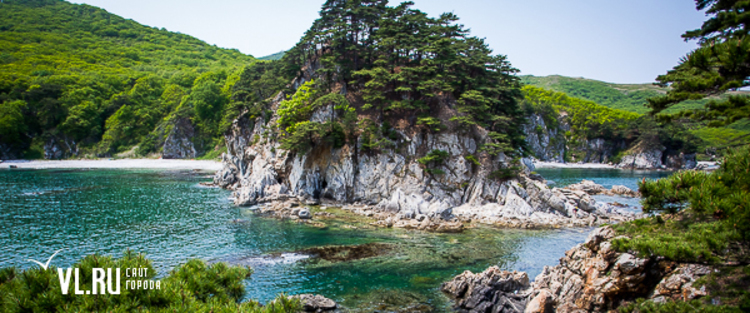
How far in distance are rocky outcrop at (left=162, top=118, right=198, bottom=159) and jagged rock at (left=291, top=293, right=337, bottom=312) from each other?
335ft

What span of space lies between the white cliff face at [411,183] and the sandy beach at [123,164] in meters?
49.0

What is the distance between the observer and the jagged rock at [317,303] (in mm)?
19297

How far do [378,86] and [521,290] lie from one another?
117ft

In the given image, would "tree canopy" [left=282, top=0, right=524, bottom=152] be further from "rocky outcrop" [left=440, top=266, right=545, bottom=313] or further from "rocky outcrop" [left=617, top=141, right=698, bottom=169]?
"rocky outcrop" [left=617, top=141, right=698, bottom=169]

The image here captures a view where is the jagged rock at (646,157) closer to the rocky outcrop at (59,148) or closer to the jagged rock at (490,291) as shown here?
the jagged rock at (490,291)

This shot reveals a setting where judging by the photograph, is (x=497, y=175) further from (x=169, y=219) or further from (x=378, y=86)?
(x=169, y=219)

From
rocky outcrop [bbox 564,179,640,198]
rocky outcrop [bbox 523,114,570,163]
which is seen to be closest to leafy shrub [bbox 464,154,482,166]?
rocky outcrop [bbox 564,179,640,198]

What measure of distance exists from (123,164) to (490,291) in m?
101

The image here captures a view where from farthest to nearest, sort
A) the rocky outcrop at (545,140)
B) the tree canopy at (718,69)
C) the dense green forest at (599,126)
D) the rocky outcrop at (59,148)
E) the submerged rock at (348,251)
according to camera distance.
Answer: the rocky outcrop at (545,140) → the dense green forest at (599,126) → the rocky outcrop at (59,148) → the submerged rock at (348,251) → the tree canopy at (718,69)

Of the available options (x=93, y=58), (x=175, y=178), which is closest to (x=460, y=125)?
(x=175, y=178)

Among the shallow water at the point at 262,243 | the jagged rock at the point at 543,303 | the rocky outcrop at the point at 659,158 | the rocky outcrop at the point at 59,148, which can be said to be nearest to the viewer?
the jagged rock at the point at 543,303

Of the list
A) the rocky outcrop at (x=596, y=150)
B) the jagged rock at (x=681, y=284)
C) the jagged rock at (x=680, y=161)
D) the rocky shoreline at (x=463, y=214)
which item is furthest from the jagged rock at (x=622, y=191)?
the rocky outcrop at (x=596, y=150)

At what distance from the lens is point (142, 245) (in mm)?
30562

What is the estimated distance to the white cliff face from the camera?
43.5 m
